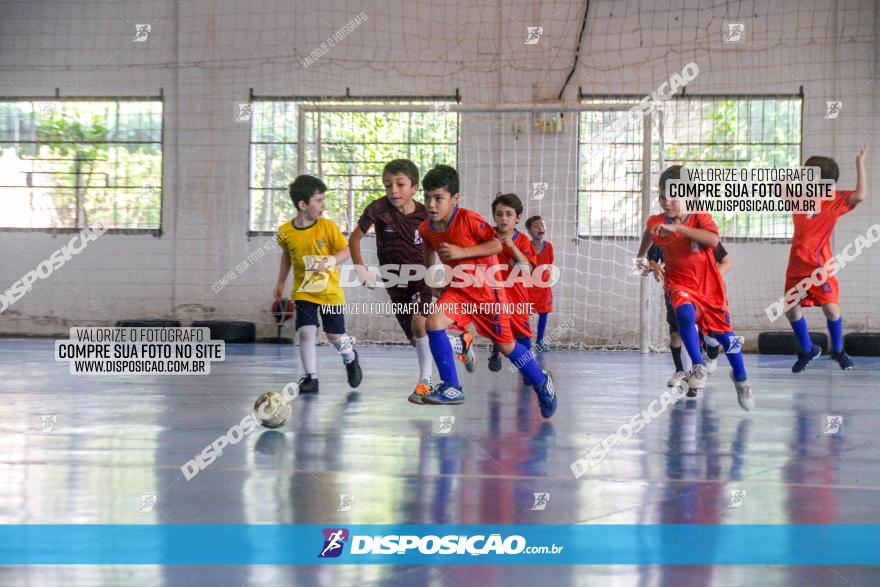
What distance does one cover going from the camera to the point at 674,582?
287cm

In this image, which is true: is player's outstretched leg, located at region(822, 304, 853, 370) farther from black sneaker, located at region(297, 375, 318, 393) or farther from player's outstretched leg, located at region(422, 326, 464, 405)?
black sneaker, located at region(297, 375, 318, 393)

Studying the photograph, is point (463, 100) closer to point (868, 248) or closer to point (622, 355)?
point (622, 355)

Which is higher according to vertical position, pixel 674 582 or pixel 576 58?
pixel 576 58

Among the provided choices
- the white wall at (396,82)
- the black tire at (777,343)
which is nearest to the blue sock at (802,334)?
the black tire at (777,343)

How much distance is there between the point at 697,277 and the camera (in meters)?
7.62

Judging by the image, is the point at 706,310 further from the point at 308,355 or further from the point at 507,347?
the point at 308,355

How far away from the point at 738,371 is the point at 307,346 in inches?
123

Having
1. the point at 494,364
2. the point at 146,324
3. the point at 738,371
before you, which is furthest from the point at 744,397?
the point at 146,324

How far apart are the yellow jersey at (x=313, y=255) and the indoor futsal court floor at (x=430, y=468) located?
30.9 inches

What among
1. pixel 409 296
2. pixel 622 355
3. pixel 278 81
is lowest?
pixel 622 355

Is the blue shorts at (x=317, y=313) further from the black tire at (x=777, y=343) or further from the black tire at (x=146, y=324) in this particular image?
the black tire at (x=777, y=343)

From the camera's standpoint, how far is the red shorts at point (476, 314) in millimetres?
6387

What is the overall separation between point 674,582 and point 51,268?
14667 mm

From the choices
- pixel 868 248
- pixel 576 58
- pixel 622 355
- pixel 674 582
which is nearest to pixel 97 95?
pixel 576 58
